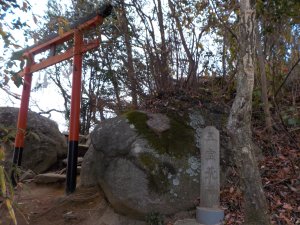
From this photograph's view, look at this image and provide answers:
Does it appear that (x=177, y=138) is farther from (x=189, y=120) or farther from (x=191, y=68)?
(x=191, y=68)

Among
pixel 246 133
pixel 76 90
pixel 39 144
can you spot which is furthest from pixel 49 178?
pixel 246 133

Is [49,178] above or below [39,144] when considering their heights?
below

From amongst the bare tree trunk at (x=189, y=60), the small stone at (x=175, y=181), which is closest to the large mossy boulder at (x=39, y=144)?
the bare tree trunk at (x=189, y=60)

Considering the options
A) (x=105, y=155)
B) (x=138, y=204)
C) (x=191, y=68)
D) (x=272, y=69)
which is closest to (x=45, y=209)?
(x=105, y=155)

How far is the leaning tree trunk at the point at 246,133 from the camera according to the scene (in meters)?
3.59

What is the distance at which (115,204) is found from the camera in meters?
4.85

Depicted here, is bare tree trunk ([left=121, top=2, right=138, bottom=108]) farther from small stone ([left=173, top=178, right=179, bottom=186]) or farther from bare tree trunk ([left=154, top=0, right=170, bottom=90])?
small stone ([left=173, top=178, right=179, bottom=186])

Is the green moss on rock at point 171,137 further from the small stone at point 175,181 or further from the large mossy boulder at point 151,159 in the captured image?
the small stone at point 175,181

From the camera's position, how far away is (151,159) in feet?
15.5

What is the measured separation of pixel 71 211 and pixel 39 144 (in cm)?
324

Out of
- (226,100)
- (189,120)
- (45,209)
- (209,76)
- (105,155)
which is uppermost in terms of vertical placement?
(209,76)

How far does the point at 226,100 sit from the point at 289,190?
2418mm

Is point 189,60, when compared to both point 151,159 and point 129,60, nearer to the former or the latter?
point 129,60

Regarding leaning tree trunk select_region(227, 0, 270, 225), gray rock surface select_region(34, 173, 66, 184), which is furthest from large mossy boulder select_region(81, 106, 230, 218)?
gray rock surface select_region(34, 173, 66, 184)
